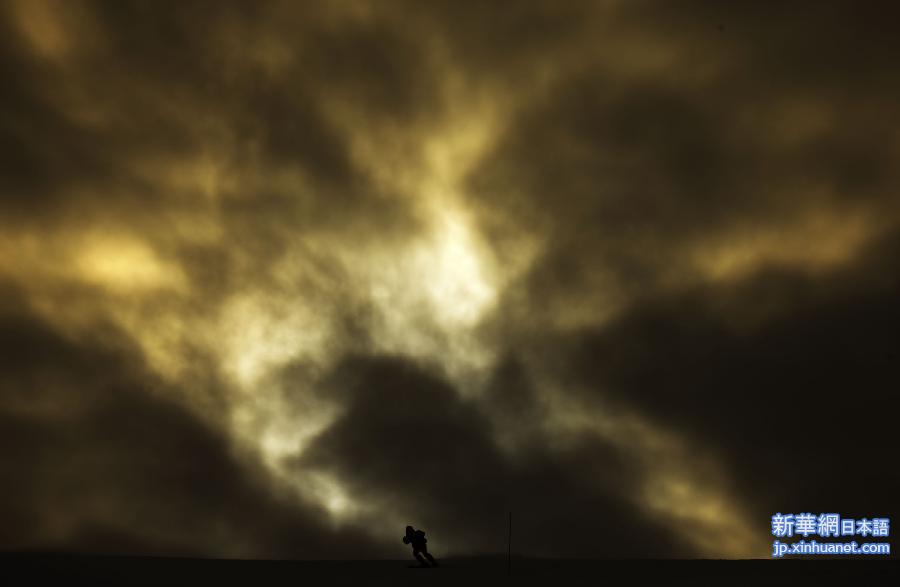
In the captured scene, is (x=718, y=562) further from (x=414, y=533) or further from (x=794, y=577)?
(x=414, y=533)

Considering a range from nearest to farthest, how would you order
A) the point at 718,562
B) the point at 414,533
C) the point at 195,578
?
1. the point at 195,578
2. the point at 718,562
3. the point at 414,533

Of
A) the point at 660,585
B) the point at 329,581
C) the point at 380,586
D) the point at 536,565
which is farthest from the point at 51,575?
the point at 660,585

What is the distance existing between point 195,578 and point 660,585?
19378mm

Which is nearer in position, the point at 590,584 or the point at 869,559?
the point at 590,584

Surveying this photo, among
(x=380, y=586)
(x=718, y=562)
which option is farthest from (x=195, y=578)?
(x=718, y=562)

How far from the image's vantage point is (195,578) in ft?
90.4

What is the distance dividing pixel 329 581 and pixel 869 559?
75.8 ft

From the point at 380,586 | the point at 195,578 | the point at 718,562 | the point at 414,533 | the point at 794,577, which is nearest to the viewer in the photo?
the point at 794,577

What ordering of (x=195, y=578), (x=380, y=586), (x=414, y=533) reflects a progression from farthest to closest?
(x=414, y=533), (x=195, y=578), (x=380, y=586)

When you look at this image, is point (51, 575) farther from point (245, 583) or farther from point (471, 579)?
point (471, 579)

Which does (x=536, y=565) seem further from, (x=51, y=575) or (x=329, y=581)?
(x=51, y=575)

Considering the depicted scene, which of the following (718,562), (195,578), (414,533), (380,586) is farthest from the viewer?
(414,533)

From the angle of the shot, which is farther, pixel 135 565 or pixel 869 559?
pixel 135 565

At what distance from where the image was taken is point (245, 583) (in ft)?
85.7
